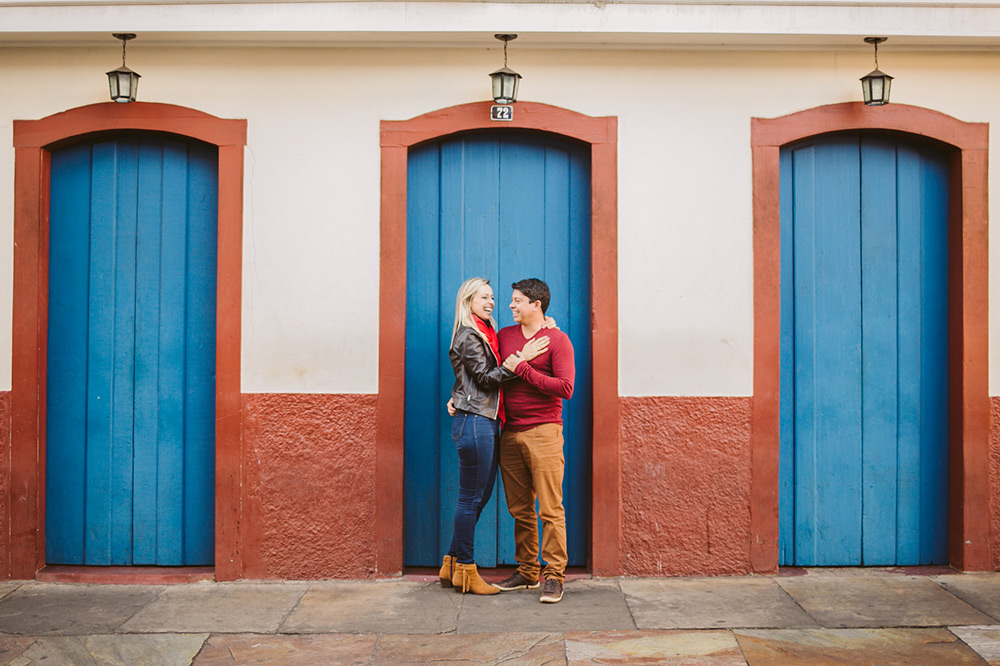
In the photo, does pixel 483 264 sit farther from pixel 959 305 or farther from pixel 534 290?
pixel 959 305

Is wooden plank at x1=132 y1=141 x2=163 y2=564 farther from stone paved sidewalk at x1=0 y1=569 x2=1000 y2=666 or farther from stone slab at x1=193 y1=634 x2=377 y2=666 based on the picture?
stone slab at x1=193 y1=634 x2=377 y2=666

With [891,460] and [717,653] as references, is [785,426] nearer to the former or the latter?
[891,460]

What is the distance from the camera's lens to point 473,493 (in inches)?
193

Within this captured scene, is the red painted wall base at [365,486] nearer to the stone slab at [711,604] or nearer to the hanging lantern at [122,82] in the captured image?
the stone slab at [711,604]

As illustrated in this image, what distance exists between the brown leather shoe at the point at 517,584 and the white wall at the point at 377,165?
53.9 inches

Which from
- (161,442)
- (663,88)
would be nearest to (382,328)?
(161,442)

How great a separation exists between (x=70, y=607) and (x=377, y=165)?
3331mm

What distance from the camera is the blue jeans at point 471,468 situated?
4.84m

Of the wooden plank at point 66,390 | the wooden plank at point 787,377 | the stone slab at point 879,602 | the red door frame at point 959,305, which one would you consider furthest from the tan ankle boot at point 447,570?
the wooden plank at point 66,390

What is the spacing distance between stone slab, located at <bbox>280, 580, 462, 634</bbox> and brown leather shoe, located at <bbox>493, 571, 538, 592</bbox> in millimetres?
291

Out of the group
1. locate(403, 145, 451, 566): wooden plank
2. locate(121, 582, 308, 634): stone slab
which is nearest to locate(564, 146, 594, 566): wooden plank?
locate(403, 145, 451, 566): wooden plank

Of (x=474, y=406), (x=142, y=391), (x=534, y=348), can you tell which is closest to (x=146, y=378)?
(x=142, y=391)

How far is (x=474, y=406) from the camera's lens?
4.83m

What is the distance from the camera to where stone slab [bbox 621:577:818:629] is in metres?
4.52
